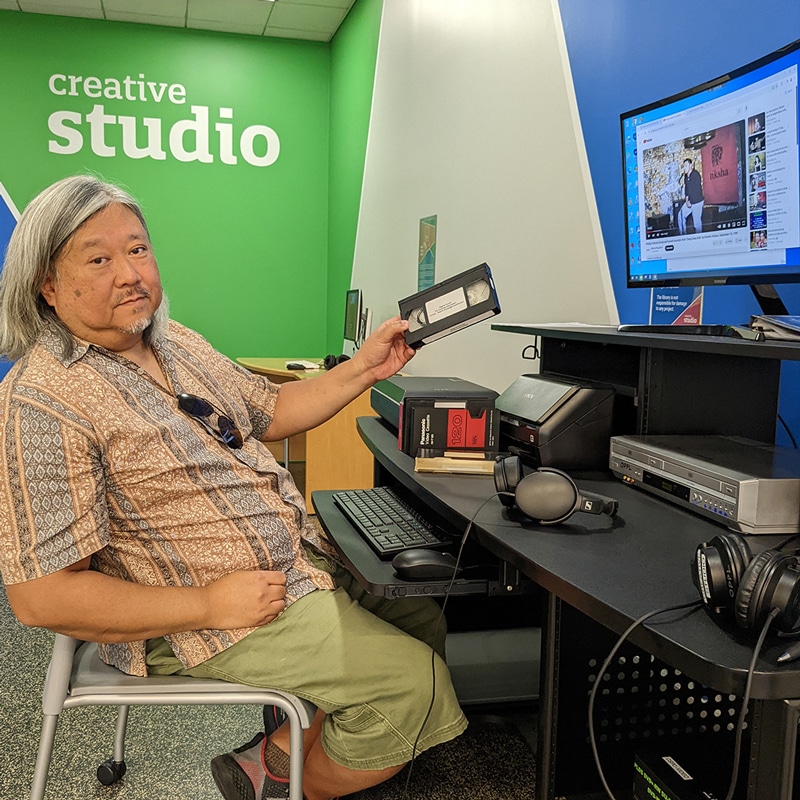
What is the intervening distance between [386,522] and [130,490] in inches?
17.6

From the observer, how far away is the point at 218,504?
132 centimetres

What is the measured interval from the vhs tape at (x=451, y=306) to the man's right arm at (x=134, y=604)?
0.55 metres

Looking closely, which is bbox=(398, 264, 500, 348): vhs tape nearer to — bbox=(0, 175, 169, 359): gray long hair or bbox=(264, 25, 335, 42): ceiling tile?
bbox=(0, 175, 169, 359): gray long hair

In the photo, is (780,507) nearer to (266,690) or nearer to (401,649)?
(401,649)

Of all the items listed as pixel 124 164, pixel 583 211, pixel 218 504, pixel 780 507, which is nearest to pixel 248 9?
pixel 124 164

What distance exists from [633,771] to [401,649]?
18.0 inches

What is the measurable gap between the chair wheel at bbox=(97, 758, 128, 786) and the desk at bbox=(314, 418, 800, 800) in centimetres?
90

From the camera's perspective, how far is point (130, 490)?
125 cm

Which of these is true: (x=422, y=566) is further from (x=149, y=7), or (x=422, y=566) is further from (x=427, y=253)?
(x=149, y=7)

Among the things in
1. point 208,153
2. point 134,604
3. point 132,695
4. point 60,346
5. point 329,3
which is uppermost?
point 329,3

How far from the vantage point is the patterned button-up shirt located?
44.6 inches

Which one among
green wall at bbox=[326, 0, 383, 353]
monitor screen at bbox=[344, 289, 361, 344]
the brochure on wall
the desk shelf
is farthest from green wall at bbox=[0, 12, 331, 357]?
the desk shelf

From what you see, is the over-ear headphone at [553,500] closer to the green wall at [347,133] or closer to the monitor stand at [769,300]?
the monitor stand at [769,300]

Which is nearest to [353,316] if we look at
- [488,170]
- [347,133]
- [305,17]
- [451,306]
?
[347,133]
